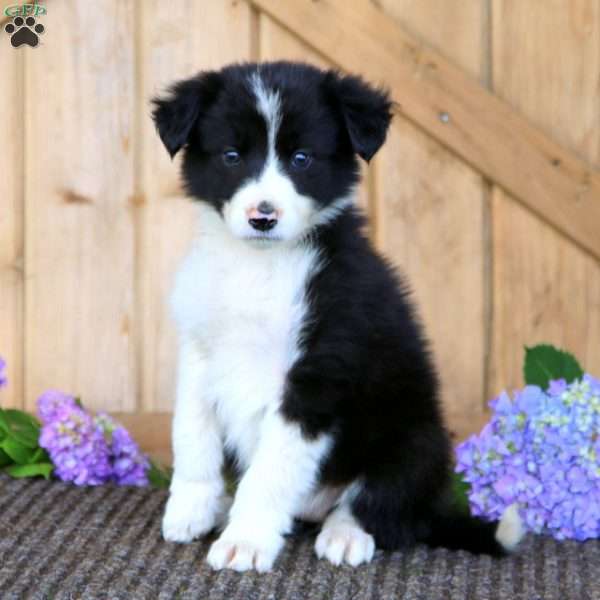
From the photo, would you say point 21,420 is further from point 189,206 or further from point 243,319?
point 243,319

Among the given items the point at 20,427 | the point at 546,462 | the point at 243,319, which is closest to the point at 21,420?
the point at 20,427

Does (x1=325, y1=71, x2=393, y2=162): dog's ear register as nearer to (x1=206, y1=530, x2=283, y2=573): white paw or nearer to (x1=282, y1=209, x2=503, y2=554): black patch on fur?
(x1=282, y1=209, x2=503, y2=554): black patch on fur

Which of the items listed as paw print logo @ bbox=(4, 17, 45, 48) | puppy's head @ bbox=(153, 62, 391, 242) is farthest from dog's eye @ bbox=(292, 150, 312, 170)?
paw print logo @ bbox=(4, 17, 45, 48)

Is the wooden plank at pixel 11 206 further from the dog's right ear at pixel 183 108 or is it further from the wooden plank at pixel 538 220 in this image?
the wooden plank at pixel 538 220

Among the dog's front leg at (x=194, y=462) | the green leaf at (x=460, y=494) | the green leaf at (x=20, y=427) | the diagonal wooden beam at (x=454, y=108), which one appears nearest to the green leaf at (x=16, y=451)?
the green leaf at (x=20, y=427)

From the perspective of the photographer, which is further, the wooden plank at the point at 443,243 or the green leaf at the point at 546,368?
the wooden plank at the point at 443,243

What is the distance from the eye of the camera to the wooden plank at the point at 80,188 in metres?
4.20

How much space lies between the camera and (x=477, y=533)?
121 inches

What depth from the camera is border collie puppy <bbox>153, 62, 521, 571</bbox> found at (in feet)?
9.28

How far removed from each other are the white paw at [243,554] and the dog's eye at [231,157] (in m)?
0.98

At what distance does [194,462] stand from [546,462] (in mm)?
1080

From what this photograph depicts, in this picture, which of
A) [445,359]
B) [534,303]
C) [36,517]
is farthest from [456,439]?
[36,517]

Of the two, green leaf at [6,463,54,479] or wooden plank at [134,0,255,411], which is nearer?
green leaf at [6,463,54,479]

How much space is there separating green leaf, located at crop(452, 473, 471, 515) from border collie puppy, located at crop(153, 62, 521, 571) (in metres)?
0.17
